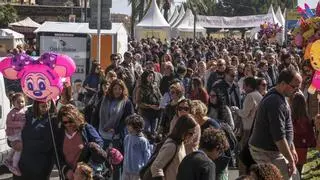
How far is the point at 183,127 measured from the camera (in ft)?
20.4

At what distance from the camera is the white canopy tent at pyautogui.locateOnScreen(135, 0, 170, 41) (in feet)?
129

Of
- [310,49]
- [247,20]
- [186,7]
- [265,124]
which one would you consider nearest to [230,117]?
[310,49]

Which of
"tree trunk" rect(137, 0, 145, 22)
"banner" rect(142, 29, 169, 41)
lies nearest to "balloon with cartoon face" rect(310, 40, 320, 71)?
"banner" rect(142, 29, 169, 41)

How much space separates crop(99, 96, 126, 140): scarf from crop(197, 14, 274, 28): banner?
3603 centimetres

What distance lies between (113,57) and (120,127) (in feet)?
16.4

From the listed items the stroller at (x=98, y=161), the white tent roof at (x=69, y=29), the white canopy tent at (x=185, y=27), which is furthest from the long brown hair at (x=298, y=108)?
the white canopy tent at (x=185, y=27)

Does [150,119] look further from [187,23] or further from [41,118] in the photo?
[187,23]

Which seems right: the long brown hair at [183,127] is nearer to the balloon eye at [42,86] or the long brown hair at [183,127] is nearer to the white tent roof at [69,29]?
the balloon eye at [42,86]

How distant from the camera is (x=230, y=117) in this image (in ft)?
34.1

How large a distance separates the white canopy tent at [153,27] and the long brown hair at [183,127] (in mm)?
32378

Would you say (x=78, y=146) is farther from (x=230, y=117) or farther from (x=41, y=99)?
(x=230, y=117)

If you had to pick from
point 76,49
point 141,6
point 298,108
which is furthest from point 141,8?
point 298,108

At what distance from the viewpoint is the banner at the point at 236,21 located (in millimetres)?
46381

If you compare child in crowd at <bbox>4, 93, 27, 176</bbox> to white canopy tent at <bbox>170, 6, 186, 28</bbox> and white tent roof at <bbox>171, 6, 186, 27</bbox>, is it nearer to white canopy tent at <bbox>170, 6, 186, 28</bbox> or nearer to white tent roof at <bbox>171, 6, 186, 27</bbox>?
white canopy tent at <bbox>170, 6, 186, 28</bbox>
